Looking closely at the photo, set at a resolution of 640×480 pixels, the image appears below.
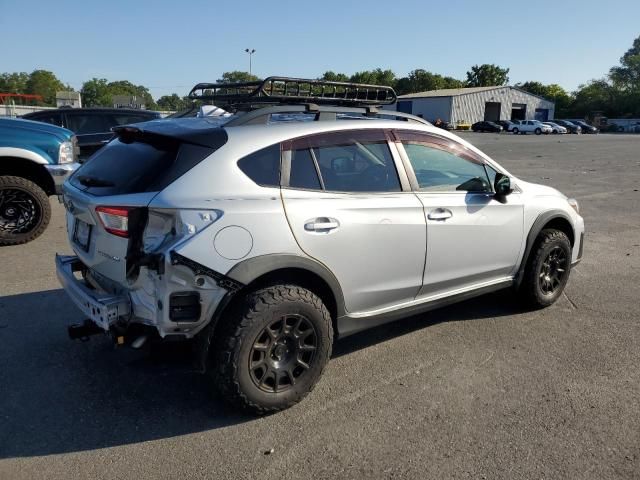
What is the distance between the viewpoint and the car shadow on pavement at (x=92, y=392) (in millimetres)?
3010

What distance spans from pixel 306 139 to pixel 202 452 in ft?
6.19

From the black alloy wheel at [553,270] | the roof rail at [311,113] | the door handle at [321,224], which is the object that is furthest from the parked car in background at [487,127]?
the door handle at [321,224]

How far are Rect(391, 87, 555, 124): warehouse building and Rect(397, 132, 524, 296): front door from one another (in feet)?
217

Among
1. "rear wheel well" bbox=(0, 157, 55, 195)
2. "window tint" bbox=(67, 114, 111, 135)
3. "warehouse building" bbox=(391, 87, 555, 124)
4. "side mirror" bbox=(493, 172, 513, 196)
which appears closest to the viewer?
"side mirror" bbox=(493, 172, 513, 196)

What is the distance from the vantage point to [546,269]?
4820 millimetres

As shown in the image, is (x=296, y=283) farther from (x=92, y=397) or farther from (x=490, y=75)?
(x=490, y=75)

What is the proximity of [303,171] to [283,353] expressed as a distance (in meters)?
1.10

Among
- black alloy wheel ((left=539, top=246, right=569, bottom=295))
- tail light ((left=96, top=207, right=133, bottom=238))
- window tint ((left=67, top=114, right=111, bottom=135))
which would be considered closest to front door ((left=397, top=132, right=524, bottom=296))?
black alloy wheel ((left=539, top=246, right=569, bottom=295))

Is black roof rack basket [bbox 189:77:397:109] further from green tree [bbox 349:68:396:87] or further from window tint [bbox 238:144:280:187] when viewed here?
green tree [bbox 349:68:396:87]

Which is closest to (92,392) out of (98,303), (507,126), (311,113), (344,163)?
(98,303)

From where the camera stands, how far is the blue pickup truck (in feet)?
22.4

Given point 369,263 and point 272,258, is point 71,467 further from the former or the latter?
point 369,263

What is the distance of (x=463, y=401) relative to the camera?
3.39 m

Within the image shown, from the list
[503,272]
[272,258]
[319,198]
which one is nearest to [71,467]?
[272,258]
